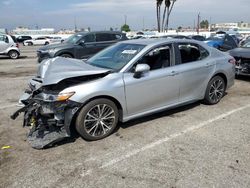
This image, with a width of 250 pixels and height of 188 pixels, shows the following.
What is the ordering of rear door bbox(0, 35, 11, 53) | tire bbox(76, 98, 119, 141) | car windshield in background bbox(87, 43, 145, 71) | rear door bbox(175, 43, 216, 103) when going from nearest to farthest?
tire bbox(76, 98, 119, 141) → car windshield in background bbox(87, 43, 145, 71) → rear door bbox(175, 43, 216, 103) → rear door bbox(0, 35, 11, 53)

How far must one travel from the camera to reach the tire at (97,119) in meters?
3.76

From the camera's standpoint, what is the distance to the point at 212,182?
2871 millimetres

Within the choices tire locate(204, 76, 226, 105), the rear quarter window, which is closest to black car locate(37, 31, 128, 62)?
the rear quarter window

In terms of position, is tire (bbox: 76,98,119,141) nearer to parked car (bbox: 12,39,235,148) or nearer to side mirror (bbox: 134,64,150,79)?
parked car (bbox: 12,39,235,148)

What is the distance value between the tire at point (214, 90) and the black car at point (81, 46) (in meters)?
7.24

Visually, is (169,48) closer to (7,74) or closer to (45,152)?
(45,152)

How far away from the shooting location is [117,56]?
4.66 meters

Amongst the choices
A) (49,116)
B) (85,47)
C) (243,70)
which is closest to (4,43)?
(85,47)

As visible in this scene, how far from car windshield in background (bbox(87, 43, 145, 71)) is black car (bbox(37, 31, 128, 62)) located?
6.59 m

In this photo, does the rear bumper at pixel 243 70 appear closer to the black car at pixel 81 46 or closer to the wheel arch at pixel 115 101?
the wheel arch at pixel 115 101

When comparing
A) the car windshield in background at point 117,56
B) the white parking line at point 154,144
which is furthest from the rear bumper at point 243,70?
the car windshield in background at point 117,56

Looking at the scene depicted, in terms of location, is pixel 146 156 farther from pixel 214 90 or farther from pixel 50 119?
pixel 214 90

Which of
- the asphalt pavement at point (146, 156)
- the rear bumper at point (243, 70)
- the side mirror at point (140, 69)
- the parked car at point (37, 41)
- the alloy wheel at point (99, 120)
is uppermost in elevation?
the parked car at point (37, 41)

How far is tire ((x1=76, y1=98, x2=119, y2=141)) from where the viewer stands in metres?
3.76
